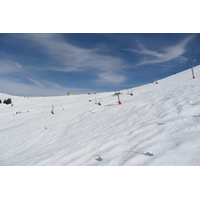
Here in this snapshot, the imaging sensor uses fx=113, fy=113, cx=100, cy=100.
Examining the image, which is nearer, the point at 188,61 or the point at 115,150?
the point at 115,150

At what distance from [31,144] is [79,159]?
5.46m

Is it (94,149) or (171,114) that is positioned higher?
(171,114)

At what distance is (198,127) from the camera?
4.55m

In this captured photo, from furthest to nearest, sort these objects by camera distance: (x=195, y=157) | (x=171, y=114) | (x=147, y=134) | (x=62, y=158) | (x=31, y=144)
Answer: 1. (x=31, y=144)
2. (x=171, y=114)
3. (x=147, y=134)
4. (x=62, y=158)
5. (x=195, y=157)

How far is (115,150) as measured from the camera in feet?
15.0
